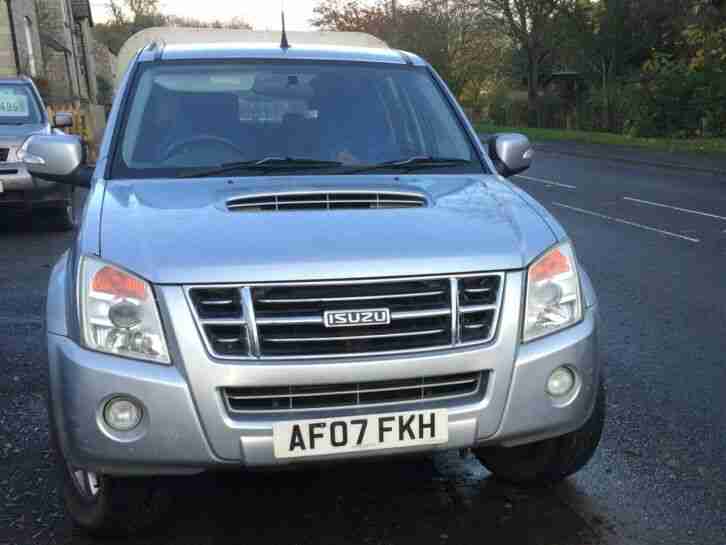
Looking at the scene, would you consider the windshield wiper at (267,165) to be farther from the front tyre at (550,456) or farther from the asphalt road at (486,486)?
the front tyre at (550,456)

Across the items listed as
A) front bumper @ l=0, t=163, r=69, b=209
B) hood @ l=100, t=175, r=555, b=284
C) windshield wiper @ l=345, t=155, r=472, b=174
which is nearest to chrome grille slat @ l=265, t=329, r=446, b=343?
hood @ l=100, t=175, r=555, b=284

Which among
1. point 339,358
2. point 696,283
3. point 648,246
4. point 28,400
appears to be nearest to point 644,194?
point 648,246

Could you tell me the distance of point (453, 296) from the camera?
3.19m

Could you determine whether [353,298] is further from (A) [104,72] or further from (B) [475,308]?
(A) [104,72]

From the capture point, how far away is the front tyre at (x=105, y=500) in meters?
3.37

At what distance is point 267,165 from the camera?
4246 mm

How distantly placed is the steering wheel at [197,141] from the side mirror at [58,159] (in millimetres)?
575

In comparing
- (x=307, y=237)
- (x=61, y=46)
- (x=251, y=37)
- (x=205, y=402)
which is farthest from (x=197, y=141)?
(x=61, y=46)

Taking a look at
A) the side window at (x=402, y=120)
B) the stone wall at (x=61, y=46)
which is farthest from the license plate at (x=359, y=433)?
the stone wall at (x=61, y=46)

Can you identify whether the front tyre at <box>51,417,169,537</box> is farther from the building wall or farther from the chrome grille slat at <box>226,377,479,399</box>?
the building wall

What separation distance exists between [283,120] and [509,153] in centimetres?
119

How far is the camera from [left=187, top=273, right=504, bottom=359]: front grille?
3.07m

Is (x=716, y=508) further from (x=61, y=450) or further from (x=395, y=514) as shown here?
(x=61, y=450)

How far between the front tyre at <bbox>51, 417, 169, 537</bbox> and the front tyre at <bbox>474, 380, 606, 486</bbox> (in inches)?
55.3
